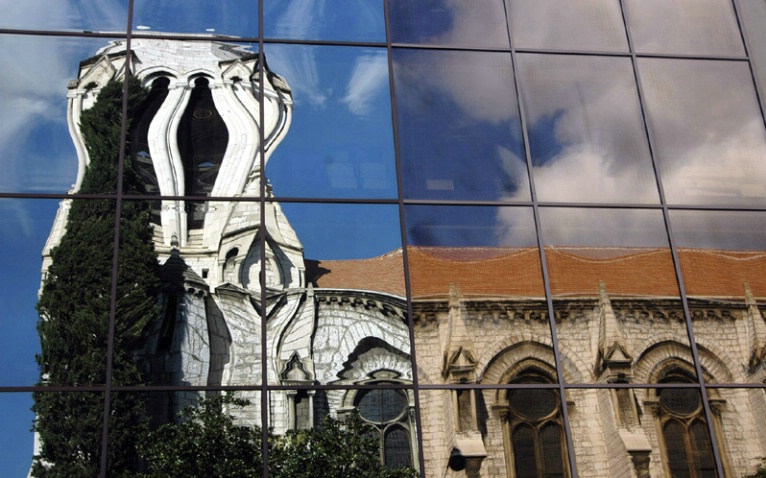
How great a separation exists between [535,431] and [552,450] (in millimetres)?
380

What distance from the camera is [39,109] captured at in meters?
15.7

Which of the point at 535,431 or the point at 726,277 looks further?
the point at 726,277

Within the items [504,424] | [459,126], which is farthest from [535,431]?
[459,126]

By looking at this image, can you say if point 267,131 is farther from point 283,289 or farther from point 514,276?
point 514,276

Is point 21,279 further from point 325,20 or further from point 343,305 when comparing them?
point 325,20

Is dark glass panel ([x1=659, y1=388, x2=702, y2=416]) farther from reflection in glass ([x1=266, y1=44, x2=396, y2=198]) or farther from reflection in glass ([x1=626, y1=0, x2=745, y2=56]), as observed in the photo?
reflection in glass ([x1=626, y1=0, x2=745, y2=56])

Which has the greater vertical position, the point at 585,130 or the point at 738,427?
the point at 585,130

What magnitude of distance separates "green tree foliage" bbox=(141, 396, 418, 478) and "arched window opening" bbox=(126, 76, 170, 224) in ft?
10.8

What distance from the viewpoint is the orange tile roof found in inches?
595

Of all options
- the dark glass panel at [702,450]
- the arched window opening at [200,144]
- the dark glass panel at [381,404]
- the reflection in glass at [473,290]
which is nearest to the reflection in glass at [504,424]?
the reflection in glass at [473,290]

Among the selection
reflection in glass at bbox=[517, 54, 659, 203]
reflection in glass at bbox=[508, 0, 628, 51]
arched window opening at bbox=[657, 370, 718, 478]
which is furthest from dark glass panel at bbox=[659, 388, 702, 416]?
reflection in glass at bbox=[508, 0, 628, 51]

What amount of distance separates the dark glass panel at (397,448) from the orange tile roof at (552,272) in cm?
218

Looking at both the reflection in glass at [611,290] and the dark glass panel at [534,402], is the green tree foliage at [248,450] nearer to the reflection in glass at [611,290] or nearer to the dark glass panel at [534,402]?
the dark glass panel at [534,402]

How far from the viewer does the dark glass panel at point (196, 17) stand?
16.5 meters
